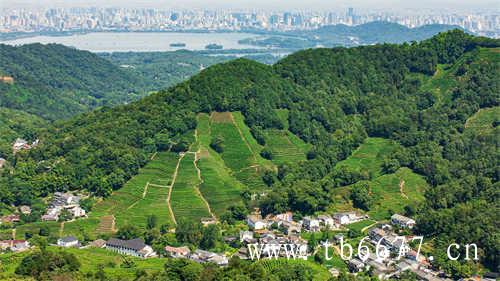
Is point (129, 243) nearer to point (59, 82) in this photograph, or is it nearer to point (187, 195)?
point (187, 195)

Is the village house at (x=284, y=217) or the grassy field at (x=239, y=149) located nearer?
the village house at (x=284, y=217)

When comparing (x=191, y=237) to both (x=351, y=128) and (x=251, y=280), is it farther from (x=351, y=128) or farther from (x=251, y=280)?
(x=351, y=128)

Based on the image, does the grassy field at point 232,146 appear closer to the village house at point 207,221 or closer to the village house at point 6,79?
the village house at point 207,221

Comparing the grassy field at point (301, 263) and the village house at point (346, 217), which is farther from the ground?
the grassy field at point (301, 263)

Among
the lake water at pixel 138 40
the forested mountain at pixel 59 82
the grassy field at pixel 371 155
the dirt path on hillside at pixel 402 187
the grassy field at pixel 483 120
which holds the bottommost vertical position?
the lake water at pixel 138 40

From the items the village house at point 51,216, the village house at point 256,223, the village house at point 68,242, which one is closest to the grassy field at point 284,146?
the village house at point 256,223

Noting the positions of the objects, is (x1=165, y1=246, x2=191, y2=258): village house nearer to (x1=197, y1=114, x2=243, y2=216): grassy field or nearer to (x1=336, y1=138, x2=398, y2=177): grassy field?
(x1=197, y1=114, x2=243, y2=216): grassy field

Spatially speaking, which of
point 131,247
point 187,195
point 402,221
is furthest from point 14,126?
point 402,221
